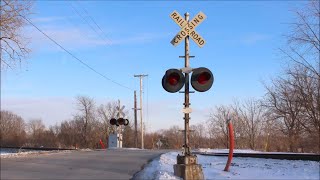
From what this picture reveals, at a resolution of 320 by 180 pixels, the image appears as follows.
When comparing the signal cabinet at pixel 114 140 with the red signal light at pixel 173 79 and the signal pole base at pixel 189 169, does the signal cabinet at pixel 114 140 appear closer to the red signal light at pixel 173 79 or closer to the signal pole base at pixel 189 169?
the signal pole base at pixel 189 169

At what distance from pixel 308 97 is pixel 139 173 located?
34031 mm

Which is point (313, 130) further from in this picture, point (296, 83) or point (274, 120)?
point (274, 120)

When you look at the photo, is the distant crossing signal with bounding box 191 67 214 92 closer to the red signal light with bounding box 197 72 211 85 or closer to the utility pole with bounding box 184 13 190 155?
the red signal light with bounding box 197 72 211 85

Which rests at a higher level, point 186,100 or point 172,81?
point 172,81

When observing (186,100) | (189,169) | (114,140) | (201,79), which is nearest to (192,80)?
(201,79)

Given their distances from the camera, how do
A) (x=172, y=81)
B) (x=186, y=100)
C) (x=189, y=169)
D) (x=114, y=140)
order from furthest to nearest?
1. (x=114, y=140)
2. (x=186, y=100)
3. (x=189, y=169)
4. (x=172, y=81)

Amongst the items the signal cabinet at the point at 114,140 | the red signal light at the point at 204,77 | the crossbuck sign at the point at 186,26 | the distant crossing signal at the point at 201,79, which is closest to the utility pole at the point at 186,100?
the crossbuck sign at the point at 186,26

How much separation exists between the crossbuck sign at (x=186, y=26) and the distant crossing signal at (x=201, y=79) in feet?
3.24

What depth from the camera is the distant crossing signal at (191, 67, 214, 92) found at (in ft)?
33.8

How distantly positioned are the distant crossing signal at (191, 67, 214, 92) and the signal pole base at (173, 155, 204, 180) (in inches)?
70.8

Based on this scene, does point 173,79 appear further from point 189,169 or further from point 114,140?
point 114,140

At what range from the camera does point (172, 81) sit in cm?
1026

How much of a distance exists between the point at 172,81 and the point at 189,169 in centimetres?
223

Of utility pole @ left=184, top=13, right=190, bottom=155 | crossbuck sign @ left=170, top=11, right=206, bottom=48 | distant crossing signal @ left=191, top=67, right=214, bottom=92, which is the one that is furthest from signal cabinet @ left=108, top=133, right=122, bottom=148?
distant crossing signal @ left=191, top=67, right=214, bottom=92
